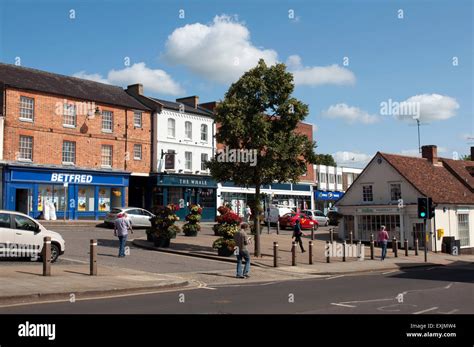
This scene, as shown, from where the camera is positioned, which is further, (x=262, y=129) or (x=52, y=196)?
(x=52, y=196)

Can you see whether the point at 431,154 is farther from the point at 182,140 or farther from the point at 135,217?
the point at 135,217

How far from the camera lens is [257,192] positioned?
81.1ft

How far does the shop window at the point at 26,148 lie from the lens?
35.9 metres

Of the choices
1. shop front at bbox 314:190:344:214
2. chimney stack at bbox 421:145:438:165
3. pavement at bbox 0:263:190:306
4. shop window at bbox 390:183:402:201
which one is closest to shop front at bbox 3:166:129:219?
pavement at bbox 0:263:190:306

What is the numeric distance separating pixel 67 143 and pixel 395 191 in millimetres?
23861

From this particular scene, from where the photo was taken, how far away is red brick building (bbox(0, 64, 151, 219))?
35.5 metres

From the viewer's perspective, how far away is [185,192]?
47188 millimetres

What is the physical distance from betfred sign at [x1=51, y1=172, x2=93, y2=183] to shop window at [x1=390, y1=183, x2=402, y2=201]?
2197cm

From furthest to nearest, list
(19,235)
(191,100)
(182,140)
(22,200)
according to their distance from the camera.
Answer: (191,100) → (182,140) → (22,200) → (19,235)

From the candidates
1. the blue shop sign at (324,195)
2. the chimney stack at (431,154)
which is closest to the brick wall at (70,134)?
the chimney stack at (431,154)

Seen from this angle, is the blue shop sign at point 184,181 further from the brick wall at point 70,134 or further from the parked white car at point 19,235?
the parked white car at point 19,235

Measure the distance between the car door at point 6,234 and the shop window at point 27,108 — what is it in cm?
2067

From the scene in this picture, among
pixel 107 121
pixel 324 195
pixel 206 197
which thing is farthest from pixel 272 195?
pixel 107 121
